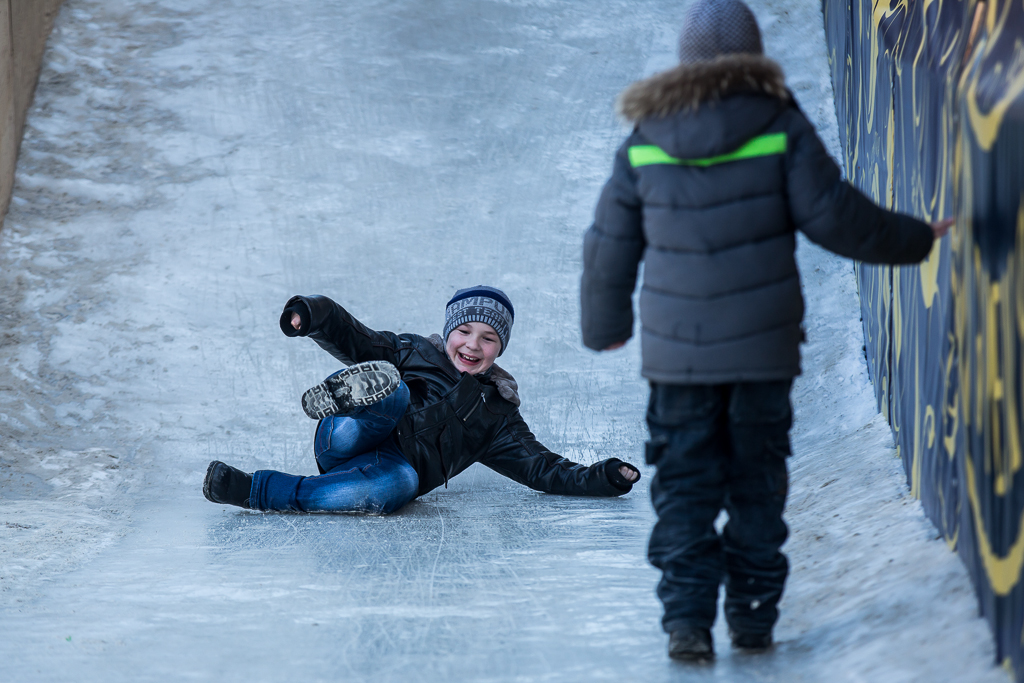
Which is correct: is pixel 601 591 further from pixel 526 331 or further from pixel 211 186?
pixel 211 186

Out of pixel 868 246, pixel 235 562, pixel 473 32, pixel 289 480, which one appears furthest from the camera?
pixel 473 32

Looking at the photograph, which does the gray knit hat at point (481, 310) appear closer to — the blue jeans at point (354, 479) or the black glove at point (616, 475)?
the blue jeans at point (354, 479)

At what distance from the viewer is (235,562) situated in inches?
94.3

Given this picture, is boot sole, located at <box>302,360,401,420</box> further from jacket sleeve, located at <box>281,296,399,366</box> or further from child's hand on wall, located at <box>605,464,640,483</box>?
child's hand on wall, located at <box>605,464,640,483</box>

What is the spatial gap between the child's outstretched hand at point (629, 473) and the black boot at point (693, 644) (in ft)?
4.10

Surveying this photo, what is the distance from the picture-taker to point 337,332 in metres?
2.83

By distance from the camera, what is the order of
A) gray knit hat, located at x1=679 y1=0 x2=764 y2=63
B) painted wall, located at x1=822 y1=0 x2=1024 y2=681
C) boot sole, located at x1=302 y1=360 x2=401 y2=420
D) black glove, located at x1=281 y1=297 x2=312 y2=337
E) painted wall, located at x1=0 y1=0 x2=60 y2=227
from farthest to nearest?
1. painted wall, located at x1=0 y1=0 x2=60 y2=227
2. black glove, located at x1=281 y1=297 x2=312 y2=337
3. boot sole, located at x1=302 y1=360 x2=401 y2=420
4. gray knit hat, located at x1=679 y1=0 x2=764 y2=63
5. painted wall, located at x1=822 y1=0 x2=1024 y2=681

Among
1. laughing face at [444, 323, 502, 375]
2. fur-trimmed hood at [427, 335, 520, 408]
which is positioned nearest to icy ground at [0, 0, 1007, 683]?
fur-trimmed hood at [427, 335, 520, 408]

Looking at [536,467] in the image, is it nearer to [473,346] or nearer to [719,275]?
[473,346]

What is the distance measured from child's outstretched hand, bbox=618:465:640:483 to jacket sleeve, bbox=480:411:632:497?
6 centimetres

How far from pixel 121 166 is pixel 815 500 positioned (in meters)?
4.12

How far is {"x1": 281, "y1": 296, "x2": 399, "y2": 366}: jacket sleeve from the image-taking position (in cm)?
270

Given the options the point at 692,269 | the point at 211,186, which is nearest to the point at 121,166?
the point at 211,186

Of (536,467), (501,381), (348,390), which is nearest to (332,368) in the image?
(501,381)
